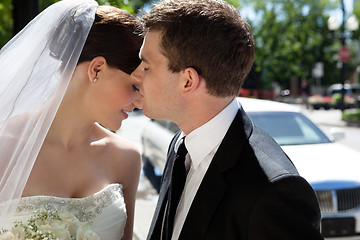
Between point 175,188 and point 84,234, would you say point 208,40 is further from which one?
point 84,234

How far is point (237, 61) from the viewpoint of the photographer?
1643 mm

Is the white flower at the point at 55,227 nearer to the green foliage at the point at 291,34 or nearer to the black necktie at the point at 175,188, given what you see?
the black necktie at the point at 175,188

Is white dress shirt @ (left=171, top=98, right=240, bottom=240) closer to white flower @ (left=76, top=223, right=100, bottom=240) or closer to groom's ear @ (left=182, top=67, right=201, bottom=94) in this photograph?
groom's ear @ (left=182, top=67, right=201, bottom=94)

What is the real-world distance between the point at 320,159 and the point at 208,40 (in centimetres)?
403

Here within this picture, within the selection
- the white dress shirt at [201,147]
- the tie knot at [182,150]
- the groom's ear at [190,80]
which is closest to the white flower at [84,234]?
the white dress shirt at [201,147]

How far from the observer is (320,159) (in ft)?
17.1

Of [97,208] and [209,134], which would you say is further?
[97,208]

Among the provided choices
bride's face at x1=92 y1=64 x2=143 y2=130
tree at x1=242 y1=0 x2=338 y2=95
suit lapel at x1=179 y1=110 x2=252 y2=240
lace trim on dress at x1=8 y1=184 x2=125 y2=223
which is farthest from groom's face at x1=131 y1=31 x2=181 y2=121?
tree at x1=242 y1=0 x2=338 y2=95

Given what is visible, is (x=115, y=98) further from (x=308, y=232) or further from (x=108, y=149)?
(x=308, y=232)

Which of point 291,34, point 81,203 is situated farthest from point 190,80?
point 291,34

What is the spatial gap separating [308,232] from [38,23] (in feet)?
5.80

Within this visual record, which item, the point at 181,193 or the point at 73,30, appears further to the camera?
the point at 73,30

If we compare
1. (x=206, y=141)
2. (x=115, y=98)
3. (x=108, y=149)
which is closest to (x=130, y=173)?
(x=108, y=149)

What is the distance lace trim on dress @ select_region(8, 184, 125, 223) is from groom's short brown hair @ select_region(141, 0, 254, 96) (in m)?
0.92
